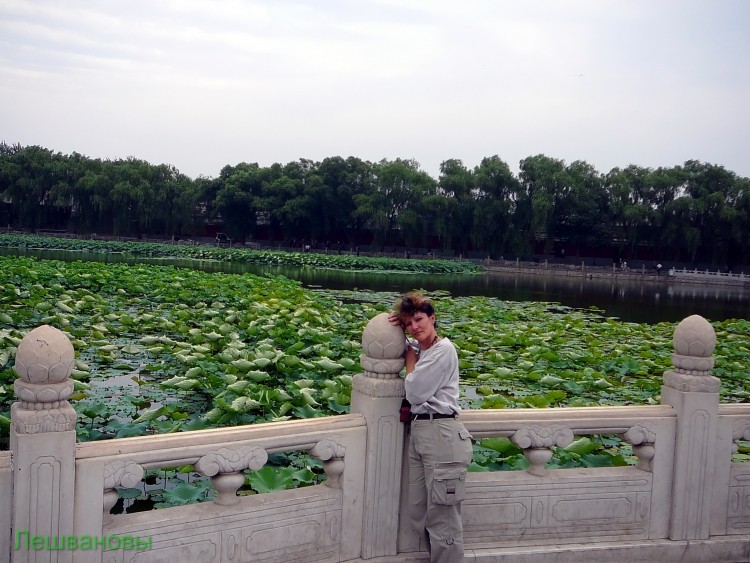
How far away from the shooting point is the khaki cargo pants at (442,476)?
255 centimetres

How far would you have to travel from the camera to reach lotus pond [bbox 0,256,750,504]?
4250 millimetres

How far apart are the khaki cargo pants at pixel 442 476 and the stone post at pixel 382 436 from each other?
9 centimetres

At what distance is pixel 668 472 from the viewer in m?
3.07

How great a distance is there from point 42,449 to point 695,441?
2.67 meters

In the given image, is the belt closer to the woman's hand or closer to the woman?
the woman

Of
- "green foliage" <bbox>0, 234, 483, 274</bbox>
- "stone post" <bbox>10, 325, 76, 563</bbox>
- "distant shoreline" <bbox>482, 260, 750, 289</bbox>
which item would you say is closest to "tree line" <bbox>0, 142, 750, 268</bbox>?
"distant shoreline" <bbox>482, 260, 750, 289</bbox>

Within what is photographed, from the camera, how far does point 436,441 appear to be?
2.57 metres

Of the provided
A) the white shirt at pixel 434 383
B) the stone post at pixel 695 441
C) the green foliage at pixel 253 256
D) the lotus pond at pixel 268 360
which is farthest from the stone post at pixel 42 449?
the green foliage at pixel 253 256

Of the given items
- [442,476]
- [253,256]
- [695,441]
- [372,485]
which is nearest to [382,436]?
[372,485]

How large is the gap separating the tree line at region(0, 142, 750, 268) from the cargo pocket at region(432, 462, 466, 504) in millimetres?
38878

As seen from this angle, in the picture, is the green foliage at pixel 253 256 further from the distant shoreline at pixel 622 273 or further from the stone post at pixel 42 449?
the stone post at pixel 42 449

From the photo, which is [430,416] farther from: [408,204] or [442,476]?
[408,204]

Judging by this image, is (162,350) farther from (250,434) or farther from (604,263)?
(604,263)

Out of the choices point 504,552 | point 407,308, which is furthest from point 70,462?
point 504,552
